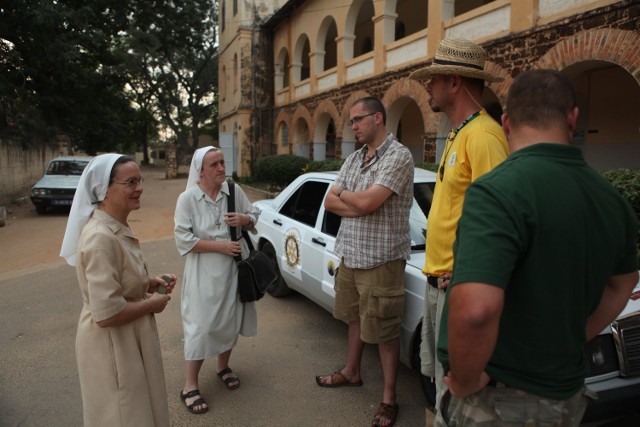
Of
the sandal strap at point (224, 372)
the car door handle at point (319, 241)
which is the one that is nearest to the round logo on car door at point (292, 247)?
the car door handle at point (319, 241)

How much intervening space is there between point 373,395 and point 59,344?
10.2 ft

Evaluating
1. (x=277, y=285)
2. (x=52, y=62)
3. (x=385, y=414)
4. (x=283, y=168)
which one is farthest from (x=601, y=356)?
(x=52, y=62)

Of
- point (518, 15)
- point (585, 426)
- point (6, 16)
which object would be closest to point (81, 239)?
point (585, 426)

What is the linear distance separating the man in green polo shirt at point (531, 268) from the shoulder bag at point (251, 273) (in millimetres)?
2100

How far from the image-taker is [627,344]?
99.3 inches

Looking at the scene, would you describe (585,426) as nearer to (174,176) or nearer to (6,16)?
(6,16)

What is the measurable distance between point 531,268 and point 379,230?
1748 mm

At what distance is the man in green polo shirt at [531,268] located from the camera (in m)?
1.25

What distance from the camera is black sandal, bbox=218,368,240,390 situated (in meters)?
3.62

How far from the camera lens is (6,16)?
12.6 m

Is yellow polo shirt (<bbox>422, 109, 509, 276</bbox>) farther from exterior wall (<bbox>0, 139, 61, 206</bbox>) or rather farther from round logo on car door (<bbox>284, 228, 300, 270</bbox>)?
exterior wall (<bbox>0, 139, 61, 206</bbox>)

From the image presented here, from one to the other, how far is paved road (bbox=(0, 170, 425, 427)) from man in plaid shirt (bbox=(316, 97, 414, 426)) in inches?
21.0

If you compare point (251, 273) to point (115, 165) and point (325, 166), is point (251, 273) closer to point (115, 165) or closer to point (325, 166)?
point (115, 165)

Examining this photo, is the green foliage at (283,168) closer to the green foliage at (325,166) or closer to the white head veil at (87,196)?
the green foliage at (325,166)
